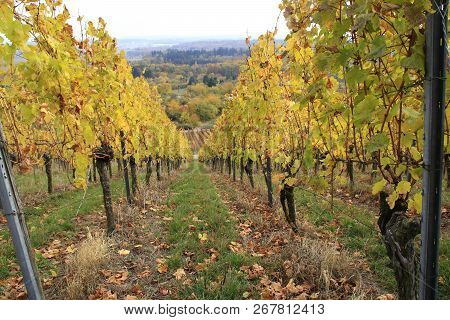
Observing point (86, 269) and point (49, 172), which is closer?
point (86, 269)

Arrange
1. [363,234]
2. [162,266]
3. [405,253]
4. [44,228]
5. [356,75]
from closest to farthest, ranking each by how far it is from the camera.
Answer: [356,75], [405,253], [162,266], [363,234], [44,228]

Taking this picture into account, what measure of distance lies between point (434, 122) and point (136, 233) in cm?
603

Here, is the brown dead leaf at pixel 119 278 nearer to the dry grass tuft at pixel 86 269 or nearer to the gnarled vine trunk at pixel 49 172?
the dry grass tuft at pixel 86 269

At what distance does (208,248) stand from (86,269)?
188 centimetres

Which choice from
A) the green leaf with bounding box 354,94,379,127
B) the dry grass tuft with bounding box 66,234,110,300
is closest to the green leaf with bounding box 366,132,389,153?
the green leaf with bounding box 354,94,379,127

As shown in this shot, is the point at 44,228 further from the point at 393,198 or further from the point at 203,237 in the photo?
the point at 393,198

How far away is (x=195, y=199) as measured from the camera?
33.1 feet

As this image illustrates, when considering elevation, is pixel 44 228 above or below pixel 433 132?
below

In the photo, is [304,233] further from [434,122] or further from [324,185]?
[434,122]

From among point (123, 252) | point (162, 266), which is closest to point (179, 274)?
point (162, 266)

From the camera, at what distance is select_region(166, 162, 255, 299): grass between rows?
395cm

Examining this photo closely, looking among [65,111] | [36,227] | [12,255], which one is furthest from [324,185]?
[36,227]

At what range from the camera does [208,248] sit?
5535 mm

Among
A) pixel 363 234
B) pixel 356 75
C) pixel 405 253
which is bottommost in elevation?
pixel 363 234
